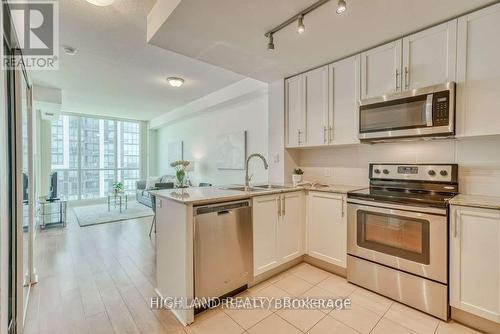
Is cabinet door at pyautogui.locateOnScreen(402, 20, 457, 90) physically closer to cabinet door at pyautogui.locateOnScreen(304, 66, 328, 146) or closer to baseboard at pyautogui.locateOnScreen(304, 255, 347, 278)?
cabinet door at pyautogui.locateOnScreen(304, 66, 328, 146)

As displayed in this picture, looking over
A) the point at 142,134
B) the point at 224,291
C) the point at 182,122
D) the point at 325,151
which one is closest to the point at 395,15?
the point at 325,151

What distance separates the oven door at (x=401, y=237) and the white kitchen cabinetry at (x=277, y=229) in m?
0.59

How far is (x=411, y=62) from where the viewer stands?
7.09 ft

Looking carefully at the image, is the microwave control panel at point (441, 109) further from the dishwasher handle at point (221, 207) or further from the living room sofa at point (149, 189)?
the living room sofa at point (149, 189)

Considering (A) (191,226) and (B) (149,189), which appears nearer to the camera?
(A) (191,226)

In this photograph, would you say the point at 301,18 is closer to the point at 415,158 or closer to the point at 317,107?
the point at 317,107

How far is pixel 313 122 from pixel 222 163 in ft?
8.49

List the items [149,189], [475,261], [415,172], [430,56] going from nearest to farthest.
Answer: [475,261]
[430,56]
[415,172]
[149,189]

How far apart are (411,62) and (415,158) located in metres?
0.95

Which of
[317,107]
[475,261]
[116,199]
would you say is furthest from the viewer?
[116,199]

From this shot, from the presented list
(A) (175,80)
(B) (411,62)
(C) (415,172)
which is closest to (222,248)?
(C) (415,172)

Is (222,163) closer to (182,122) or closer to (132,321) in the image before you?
(182,122)

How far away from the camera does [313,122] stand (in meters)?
2.93

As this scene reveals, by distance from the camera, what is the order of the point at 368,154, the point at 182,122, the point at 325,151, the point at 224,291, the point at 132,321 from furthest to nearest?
the point at 182,122
the point at 325,151
the point at 368,154
the point at 224,291
the point at 132,321
